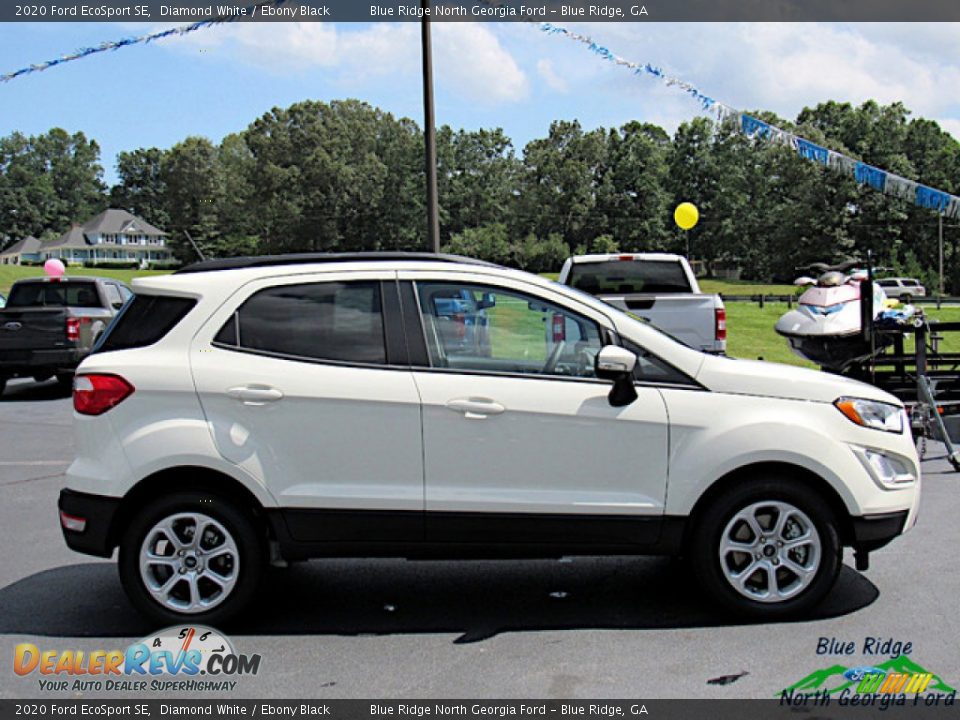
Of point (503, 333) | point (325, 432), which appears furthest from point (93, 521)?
point (503, 333)

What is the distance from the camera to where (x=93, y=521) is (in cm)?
468

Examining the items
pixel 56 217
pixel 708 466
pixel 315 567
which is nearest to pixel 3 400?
pixel 315 567

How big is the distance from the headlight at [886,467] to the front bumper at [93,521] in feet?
12.1

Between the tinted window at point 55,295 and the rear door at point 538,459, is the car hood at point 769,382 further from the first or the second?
the tinted window at point 55,295

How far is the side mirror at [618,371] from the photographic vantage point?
456 cm

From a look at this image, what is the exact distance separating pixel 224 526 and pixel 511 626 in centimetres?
151

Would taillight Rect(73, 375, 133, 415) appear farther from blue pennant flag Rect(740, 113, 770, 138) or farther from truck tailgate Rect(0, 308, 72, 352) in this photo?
truck tailgate Rect(0, 308, 72, 352)

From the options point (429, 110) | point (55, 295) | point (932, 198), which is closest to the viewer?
point (932, 198)

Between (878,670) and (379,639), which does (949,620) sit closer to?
(878,670)

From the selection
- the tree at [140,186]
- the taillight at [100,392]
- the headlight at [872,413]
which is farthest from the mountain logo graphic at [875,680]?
the tree at [140,186]

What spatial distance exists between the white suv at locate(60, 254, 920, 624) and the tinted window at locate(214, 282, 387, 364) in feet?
0.05

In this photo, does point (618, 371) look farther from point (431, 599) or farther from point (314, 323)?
point (431, 599)

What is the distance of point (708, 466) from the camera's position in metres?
4.66

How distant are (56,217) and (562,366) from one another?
14244cm
